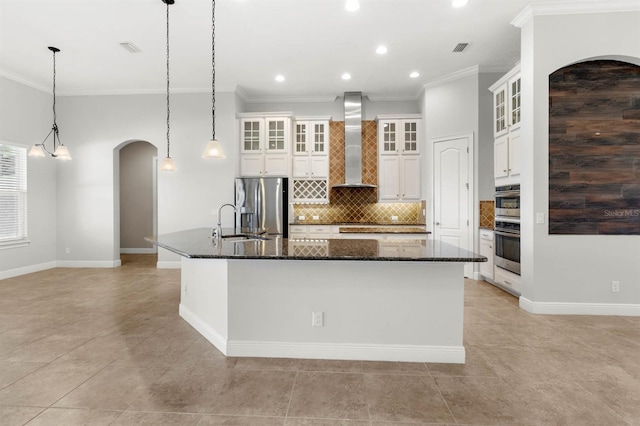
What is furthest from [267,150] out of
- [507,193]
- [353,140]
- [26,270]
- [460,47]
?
[26,270]

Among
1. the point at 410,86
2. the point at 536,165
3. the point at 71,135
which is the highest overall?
the point at 410,86

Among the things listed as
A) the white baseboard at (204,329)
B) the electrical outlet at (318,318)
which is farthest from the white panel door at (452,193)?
the white baseboard at (204,329)

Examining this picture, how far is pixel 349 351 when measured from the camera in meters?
2.66

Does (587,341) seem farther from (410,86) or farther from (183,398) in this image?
(410,86)

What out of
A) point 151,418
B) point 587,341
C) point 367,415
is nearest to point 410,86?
point 587,341

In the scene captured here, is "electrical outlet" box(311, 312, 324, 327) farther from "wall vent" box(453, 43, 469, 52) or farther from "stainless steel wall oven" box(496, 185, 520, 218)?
"wall vent" box(453, 43, 469, 52)

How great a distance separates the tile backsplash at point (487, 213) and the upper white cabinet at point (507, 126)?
1.61 feet

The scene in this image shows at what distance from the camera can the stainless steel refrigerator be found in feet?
19.7

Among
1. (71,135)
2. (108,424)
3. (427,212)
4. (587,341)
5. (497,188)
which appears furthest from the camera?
(71,135)

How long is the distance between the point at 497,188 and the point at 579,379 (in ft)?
9.88

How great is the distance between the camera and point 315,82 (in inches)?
237

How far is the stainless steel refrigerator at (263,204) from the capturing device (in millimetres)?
6008

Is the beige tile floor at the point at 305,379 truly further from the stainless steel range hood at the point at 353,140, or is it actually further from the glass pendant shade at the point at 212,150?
the stainless steel range hood at the point at 353,140

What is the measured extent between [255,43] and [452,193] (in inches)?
151
